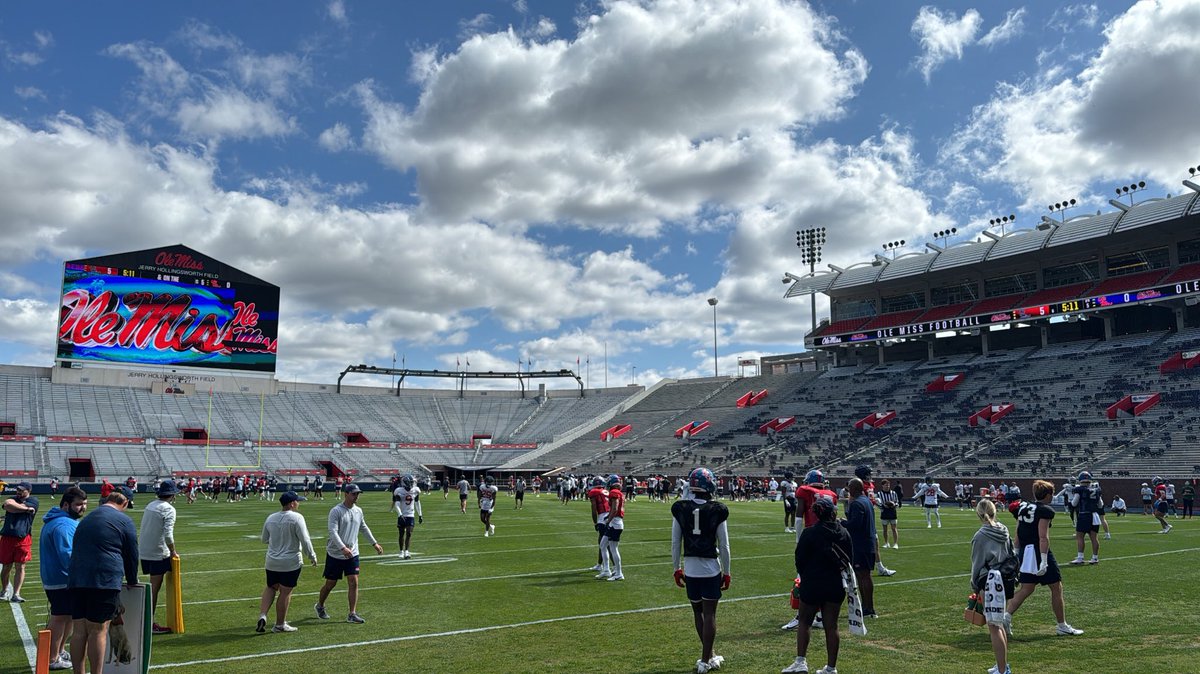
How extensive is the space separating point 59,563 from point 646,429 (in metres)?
66.7

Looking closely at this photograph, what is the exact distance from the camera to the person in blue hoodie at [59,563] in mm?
8242

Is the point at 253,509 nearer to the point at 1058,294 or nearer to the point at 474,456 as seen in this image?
the point at 474,456

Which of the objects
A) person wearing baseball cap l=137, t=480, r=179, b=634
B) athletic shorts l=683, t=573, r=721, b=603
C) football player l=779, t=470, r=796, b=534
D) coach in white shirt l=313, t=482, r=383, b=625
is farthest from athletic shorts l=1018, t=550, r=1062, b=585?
Answer: football player l=779, t=470, r=796, b=534

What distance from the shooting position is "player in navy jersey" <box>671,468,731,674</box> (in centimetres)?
784

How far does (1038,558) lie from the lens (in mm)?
9453

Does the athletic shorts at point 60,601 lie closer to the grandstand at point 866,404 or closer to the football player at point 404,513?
the football player at point 404,513

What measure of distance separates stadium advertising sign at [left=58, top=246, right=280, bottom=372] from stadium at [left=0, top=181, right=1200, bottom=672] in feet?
0.55

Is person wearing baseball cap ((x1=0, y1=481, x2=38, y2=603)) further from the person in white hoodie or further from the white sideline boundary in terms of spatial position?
the person in white hoodie

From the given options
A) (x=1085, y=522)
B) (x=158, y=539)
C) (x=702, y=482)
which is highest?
(x=702, y=482)

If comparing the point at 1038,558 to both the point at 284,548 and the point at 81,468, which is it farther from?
Answer: the point at 81,468

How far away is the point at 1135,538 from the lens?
70.1 ft

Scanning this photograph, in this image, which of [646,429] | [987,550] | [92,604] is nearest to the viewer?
[92,604]

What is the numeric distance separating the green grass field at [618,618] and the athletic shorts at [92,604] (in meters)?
1.45

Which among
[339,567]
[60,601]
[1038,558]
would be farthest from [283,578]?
[1038,558]
